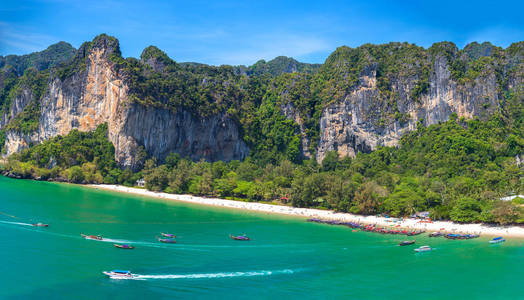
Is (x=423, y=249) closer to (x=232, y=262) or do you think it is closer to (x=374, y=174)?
(x=232, y=262)

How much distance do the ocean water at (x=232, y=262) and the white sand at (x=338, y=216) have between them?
134 inches

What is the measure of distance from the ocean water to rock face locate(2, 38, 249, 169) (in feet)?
135

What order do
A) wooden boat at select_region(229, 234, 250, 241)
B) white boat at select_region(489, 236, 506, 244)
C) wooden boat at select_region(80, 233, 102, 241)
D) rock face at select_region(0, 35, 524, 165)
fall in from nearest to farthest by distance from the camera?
1. wooden boat at select_region(80, 233, 102, 241)
2. white boat at select_region(489, 236, 506, 244)
3. wooden boat at select_region(229, 234, 250, 241)
4. rock face at select_region(0, 35, 524, 165)

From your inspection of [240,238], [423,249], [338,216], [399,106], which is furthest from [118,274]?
[399,106]

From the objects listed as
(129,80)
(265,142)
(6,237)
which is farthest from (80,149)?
(6,237)

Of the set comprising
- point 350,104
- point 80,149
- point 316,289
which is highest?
point 350,104

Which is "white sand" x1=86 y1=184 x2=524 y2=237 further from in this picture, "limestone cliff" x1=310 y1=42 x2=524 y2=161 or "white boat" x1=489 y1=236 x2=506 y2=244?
"limestone cliff" x1=310 y1=42 x2=524 y2=161

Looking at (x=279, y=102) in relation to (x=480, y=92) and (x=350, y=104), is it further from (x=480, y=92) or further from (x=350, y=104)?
(x=480, y=92)

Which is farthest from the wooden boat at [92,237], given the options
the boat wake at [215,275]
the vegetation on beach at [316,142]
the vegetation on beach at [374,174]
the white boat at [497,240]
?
the white boat at [497,240]

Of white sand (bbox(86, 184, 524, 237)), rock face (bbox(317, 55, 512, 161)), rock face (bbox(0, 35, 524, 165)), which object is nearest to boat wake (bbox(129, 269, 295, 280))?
white sand (bbox(86, 184, 524, 237))

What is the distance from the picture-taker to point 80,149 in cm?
9262

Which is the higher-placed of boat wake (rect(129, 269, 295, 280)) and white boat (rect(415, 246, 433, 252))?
white boat (rect(415, 246, 433, 252))

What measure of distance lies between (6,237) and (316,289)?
29313 millimetres

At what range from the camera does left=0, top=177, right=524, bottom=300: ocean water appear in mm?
29109
